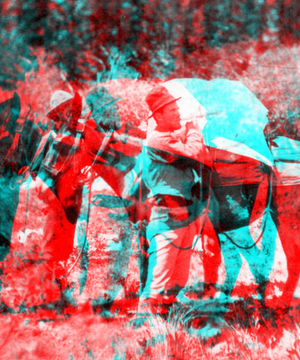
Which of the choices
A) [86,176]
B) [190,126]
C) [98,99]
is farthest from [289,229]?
[98,99]

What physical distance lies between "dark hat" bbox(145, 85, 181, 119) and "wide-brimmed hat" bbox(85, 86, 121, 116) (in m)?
0.20

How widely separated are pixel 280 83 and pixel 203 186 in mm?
844

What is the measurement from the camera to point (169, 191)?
122 cm

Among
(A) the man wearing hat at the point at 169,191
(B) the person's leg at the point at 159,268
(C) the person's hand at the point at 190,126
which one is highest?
(C) the person's hand at the point at 190,126

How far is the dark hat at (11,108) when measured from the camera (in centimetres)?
117

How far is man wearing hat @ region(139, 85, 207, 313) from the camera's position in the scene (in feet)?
3.93

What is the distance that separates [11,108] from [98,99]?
55 cm

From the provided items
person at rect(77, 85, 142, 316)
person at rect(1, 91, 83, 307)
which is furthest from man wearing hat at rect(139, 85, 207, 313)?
person at rect(1, 91, 83, 307)

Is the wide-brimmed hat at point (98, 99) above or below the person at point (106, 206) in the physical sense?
above

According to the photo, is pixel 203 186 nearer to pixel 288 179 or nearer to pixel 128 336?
pixel 288 179

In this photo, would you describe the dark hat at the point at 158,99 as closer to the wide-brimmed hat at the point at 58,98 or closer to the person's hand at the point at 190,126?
the person's hand at the point at 190,126

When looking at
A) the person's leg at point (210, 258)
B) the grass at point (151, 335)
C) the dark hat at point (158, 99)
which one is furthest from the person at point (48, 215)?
the person's leg at point (210, 258)

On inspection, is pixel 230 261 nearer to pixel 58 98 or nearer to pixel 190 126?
pixel 190 126

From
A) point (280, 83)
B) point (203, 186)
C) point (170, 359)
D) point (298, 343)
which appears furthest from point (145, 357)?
point (280, 83)
